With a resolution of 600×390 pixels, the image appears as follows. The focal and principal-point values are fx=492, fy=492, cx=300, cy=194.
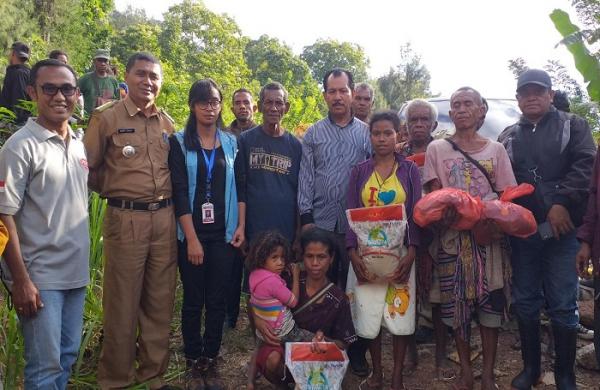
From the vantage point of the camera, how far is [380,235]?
123 inches

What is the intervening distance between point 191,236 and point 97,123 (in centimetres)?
90

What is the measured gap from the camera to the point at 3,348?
3.23m

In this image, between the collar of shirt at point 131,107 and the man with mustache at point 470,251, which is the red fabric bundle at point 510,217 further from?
the collar of shirt at point 131,107

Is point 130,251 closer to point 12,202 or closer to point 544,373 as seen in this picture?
point 12,202

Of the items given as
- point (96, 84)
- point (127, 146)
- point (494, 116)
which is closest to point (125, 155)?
Result: point (127, 146)

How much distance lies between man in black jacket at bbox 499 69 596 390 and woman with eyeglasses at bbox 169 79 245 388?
75.0 inches

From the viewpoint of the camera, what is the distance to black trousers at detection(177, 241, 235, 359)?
325cm

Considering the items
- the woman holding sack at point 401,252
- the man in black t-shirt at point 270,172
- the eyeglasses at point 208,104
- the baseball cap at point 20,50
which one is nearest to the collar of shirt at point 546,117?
the woman holding sack at point 401,252

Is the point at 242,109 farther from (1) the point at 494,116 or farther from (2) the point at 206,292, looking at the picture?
A: (1) the point at 494,116

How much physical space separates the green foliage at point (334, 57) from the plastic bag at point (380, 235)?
135ft

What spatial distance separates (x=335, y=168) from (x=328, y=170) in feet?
0.17

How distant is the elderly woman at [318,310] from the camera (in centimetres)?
319

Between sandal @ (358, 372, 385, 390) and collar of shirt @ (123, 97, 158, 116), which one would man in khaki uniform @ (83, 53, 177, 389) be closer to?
collar of shirt @ (123, 97, 158, 116)

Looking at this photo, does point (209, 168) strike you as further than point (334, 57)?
No
